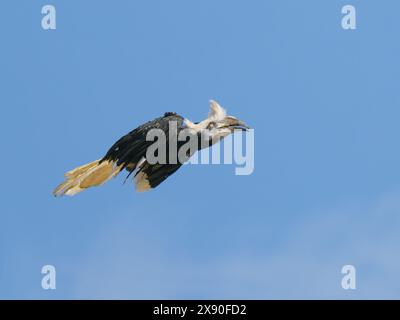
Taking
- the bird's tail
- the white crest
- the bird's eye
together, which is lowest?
the bird's tail

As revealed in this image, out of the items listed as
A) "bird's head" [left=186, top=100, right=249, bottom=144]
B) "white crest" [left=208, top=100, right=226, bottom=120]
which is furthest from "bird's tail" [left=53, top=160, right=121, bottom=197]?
"white crest" [left=208, top=100, right=226, bottom=120]

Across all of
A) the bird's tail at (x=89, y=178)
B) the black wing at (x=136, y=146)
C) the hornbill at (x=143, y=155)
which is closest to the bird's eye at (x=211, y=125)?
the hornbill at (x=143, y=155)

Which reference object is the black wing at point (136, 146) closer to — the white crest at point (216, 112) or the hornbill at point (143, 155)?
the hornbill at point (143, 155)

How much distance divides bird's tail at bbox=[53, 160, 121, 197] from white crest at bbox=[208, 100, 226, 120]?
2.66 meters

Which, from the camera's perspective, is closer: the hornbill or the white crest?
the hornbill

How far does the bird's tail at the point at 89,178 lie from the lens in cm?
4962

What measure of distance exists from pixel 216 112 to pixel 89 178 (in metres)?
3.53

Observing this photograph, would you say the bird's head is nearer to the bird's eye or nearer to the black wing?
the bird's eye

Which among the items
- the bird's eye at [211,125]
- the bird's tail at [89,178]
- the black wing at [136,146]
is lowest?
the bird's tail at [89,178]

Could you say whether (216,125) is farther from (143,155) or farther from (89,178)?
(89,178)

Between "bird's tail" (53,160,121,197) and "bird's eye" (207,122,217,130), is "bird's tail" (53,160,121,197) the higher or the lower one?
the lower one

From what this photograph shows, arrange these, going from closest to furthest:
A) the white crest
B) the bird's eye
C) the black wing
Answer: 1. the black wing
2. the bird's eye
3. the white crest

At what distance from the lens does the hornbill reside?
162ft

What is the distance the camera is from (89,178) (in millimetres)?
49719
